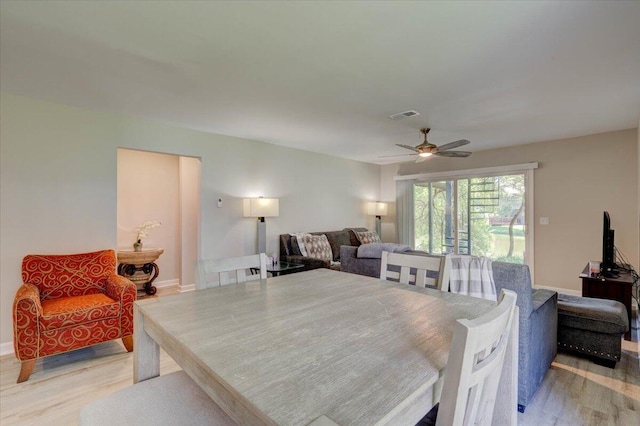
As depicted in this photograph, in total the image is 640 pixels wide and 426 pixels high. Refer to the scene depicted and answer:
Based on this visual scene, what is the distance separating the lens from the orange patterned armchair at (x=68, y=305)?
7.84ft

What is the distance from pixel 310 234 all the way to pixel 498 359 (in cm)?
459

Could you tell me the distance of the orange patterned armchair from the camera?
7.84 feet

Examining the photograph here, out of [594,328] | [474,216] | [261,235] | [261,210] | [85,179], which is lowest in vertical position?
[594,328]

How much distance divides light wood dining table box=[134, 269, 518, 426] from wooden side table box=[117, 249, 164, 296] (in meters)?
3.30

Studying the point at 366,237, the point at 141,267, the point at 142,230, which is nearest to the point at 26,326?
the point at 141,267

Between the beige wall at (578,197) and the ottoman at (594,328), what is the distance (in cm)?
235

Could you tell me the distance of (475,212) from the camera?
5.90m

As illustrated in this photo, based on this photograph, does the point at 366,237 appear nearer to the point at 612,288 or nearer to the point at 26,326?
the point at 612,288

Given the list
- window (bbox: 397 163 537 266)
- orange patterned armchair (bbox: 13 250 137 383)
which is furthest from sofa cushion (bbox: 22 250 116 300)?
window (bbox: 397 163 537 266)

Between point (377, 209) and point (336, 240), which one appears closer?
point (336, 240)

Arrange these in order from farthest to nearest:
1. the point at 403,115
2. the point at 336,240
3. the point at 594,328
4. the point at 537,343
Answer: the point at 336,240, the point at 403,115, the point at 594,328, the point at 537,343

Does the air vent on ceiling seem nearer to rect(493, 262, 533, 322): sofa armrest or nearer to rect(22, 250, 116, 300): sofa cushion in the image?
rect(493, 262, 533, 322): sofa armrest

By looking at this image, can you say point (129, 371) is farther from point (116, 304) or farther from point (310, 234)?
point (310, 234)

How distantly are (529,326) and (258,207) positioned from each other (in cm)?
353
